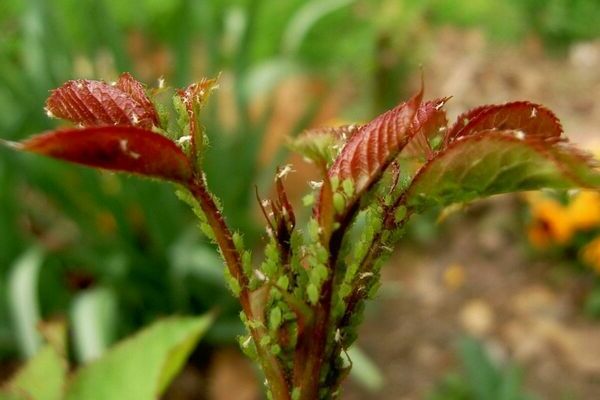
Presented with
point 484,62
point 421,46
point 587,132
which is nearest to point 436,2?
point 484,62

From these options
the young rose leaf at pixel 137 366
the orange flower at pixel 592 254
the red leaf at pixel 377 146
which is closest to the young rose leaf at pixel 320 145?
the red leaf at pixel 377 146

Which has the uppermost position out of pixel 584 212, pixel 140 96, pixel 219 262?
pixel 219 262

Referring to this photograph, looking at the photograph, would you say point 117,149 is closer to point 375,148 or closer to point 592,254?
point 375,148

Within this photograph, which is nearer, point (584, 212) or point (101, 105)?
point (101, 105)

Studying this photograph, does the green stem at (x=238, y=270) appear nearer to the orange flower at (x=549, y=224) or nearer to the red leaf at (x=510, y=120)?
the red leaf at (x=510, y=120)

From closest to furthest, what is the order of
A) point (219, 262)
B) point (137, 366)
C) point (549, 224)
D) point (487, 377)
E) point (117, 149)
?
point (117, 149), point (137, 366), point (487, 377), point (219, 262), point (549, 224)

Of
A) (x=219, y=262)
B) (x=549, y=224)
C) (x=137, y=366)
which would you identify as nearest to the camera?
(x=137, y=366)

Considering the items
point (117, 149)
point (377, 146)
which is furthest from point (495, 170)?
point (117, 149)
